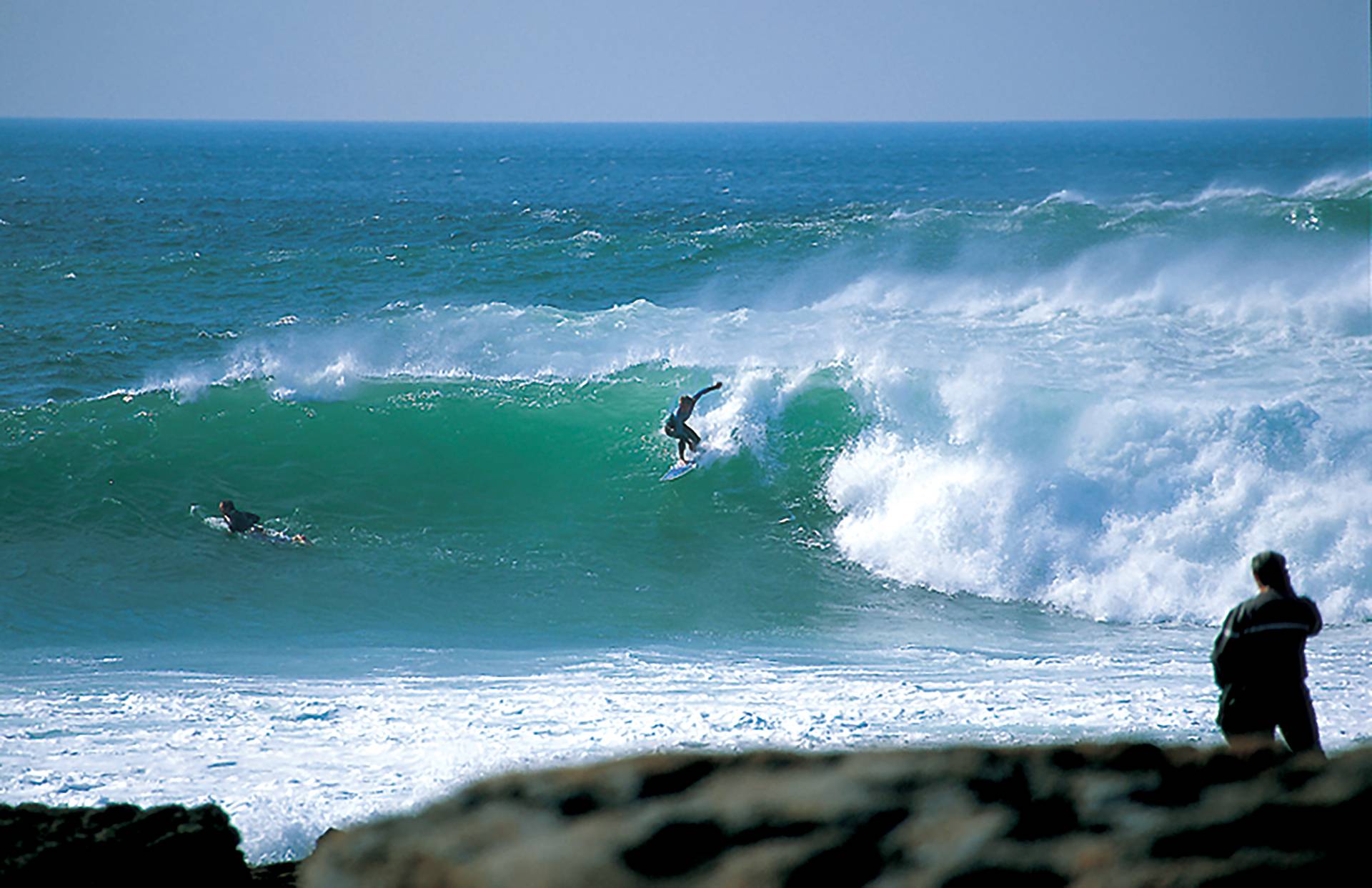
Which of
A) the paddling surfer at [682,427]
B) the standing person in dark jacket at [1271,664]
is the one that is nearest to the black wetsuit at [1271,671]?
the standing person in dark jacket at [1271,664]

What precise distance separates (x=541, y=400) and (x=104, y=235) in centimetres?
2419

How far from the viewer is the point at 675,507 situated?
43.9 feet

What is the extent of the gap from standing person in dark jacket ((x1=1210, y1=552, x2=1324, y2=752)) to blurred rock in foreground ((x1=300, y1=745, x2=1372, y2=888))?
9.34 feet

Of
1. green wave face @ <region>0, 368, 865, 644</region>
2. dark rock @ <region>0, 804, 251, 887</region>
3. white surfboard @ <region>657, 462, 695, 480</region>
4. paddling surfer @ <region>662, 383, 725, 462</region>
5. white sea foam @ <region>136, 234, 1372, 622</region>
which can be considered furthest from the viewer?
white surfboard @ <region>657, 462, 695, 480</region>

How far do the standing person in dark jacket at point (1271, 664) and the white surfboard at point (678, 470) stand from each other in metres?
9.51

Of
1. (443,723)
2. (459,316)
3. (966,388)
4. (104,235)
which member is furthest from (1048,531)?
(104,235)

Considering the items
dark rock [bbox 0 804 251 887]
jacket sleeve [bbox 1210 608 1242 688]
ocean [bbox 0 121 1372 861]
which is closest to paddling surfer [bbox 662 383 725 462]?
ocean [bbox 0 121 1372 861]

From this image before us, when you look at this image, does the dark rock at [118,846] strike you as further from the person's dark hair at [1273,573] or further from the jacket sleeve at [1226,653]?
the person's dark hair at [1273,573]

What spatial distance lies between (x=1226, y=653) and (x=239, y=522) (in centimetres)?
1028

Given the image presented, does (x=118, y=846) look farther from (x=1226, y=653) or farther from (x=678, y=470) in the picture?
(x=678, y=470)

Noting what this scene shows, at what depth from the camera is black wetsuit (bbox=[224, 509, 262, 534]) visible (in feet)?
41.4

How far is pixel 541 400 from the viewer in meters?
15.9

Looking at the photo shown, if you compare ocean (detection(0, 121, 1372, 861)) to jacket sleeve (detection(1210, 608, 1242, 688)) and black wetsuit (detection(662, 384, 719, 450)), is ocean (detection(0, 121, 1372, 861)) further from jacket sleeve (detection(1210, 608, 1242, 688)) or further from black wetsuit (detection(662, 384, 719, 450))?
jacket sleeve (detection(1210, 608, 1242, 688))

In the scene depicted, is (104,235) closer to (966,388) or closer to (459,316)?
(459,316)
